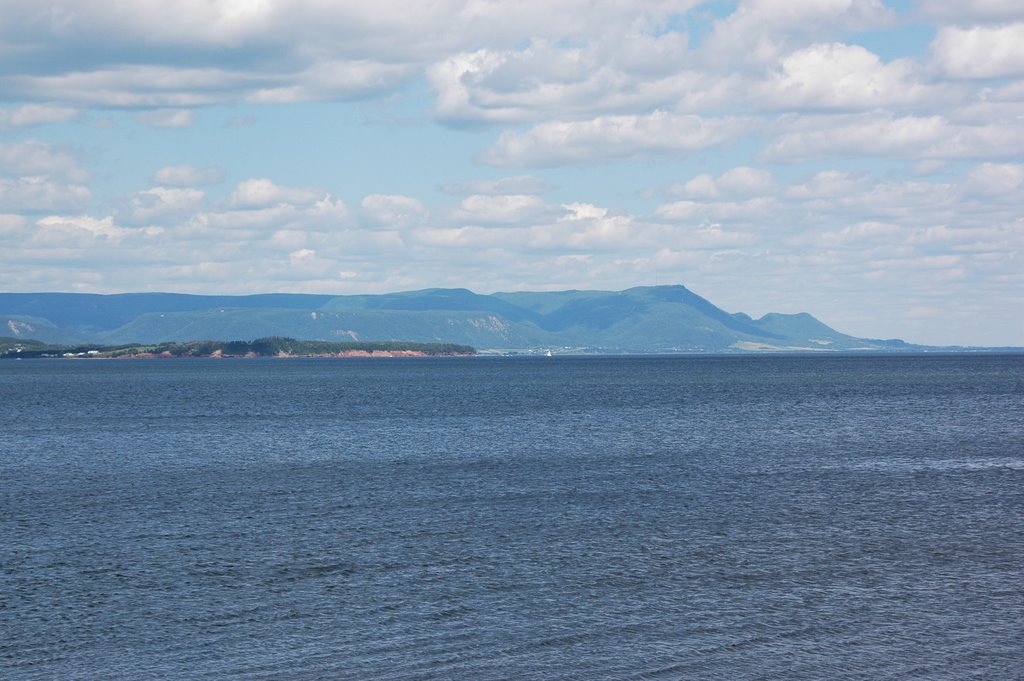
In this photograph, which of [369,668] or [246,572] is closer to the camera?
[369,668]

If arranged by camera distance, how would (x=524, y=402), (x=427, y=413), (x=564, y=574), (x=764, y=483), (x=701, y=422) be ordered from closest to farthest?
(x=564, y=574)
(x=764, y=483)
(x=701, y=422)
(x=427, y=413)
(x=524, y=402)

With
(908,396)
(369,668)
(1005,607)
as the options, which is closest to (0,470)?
(369,668)

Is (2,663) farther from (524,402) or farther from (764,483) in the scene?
(524,402)

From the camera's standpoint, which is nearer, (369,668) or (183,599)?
(369,668)

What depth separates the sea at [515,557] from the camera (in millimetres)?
29891

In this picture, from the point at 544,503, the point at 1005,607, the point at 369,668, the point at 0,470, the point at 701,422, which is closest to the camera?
the point at 369,668

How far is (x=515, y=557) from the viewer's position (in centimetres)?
4081

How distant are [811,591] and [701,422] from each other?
66.9m

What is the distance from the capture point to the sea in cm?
2989

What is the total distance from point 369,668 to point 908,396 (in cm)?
12548

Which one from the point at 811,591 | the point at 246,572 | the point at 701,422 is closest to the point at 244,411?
the point at 701,422

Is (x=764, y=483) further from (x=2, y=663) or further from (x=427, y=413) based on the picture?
(x=427, y=413)

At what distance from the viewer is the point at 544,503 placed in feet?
175

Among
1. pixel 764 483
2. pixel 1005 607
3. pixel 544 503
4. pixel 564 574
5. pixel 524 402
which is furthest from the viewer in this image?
pixel 524 402
